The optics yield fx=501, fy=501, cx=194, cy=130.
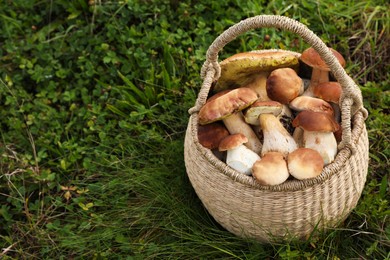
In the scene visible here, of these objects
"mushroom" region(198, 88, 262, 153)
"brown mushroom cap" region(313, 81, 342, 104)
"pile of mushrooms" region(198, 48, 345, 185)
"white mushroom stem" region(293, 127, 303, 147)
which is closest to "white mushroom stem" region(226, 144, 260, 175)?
"pile of mushrooms" region(198, 48, 345, 185)

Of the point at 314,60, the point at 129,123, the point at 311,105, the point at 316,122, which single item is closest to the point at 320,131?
the point at 316,122

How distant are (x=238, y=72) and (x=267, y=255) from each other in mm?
835

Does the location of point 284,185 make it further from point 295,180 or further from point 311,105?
point 311,105

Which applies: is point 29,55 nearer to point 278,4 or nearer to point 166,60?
point 166,60

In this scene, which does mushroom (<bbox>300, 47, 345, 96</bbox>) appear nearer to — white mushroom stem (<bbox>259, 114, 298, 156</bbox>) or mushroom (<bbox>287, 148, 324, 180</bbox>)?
white mushroom stem (<bbox>259, 114, 298, 156</bbox>)

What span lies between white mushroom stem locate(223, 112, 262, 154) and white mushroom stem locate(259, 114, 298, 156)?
76mm

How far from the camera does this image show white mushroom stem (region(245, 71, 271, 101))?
230 cm

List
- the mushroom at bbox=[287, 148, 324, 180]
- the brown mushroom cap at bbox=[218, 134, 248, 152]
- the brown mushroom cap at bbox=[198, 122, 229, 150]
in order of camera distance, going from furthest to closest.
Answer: the brown mushroom cap at bbox=[198, 122, 229, 150]
the brown mushroom cap at bbox=[218, 134, 248, 152]
the mushroom at bbox=[287, 148, 324, 180]

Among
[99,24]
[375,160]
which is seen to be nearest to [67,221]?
[99,24]

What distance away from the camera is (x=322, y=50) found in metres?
1.99

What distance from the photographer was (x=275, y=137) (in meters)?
2.10

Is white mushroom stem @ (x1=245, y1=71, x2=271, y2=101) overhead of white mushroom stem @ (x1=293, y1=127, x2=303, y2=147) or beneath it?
overhead

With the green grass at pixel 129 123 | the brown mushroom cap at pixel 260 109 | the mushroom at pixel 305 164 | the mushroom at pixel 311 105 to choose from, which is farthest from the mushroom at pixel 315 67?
the green grass at pixel 129 123

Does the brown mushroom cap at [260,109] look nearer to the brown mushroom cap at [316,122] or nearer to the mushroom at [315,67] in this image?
the brown mushroom cap at [316,122]
